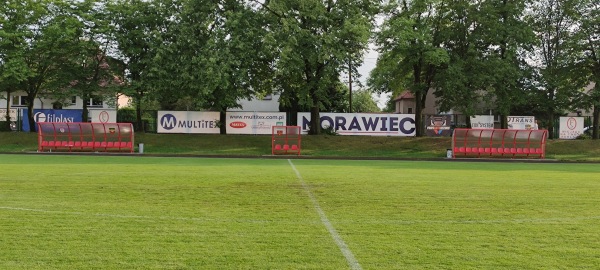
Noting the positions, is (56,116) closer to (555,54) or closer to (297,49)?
(297,49)

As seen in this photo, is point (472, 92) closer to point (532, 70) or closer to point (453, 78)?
point (453, 78)

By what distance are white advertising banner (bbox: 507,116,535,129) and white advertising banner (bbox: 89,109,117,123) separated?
3443 centimetres

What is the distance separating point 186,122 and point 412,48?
19.1m

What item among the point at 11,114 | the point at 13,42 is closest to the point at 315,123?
the point at 13,42

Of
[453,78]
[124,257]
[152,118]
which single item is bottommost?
[124,257]

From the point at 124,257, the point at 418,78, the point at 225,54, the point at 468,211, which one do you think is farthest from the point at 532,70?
the point at 124,257

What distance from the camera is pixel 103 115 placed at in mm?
42844

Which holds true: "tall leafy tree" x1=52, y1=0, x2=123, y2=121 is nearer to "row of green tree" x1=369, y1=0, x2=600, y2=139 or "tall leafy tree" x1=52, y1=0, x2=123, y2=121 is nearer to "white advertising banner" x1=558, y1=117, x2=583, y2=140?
"row of green tree" x1=369, y1=0, x2=600, y2=139

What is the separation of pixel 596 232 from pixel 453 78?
31.4 meters

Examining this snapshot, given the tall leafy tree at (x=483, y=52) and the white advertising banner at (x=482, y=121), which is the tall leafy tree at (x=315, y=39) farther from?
the white advertising banner at (x=482, y=121)

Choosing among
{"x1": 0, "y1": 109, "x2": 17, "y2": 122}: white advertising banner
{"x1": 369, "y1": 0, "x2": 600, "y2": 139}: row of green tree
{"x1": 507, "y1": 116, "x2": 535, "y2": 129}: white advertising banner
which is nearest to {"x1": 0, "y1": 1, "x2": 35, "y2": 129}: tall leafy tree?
{"x1": 0, "y1": 109, "x2": 17, "y2": 122}: white advertising banner

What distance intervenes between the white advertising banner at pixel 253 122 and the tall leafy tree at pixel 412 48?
30.1ft

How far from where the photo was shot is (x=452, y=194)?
41.9ft

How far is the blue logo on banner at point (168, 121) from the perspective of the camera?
4191 centimetres
